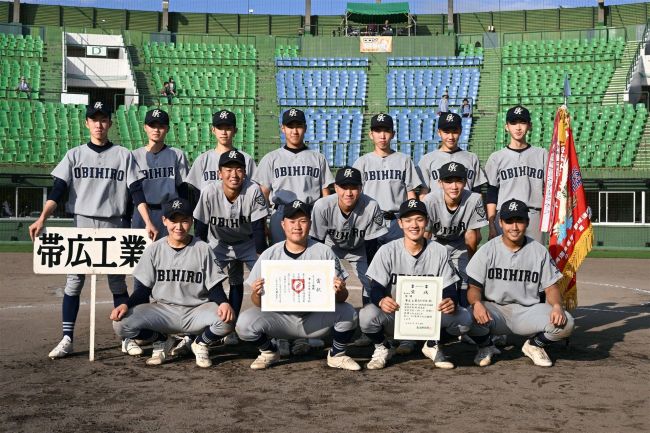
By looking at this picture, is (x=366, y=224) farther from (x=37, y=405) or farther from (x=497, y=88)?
(x=497, y=88)

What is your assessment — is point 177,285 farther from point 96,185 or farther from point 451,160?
point 451,160

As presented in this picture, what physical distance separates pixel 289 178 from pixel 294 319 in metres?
1.93

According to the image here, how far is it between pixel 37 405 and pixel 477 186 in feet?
17.4

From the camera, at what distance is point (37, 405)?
5516 millimetres

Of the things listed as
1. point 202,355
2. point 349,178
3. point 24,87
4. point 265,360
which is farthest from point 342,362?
point 24,87

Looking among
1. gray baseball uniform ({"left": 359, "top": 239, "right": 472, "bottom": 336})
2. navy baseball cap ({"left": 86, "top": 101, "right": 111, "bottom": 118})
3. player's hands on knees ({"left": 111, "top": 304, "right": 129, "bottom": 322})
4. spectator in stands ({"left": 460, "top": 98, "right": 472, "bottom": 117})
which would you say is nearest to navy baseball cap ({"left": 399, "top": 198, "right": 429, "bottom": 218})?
gray baseball uniform ({"left": 359, "top": 239, "right": 472, "bottom": 336})

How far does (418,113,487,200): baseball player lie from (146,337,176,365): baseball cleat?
3242 millimetres

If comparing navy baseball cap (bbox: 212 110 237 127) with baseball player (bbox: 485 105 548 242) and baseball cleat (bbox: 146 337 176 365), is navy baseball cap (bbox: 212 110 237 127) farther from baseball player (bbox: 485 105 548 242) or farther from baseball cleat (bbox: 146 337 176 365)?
baseball player (bbox: 485 105 548 242)

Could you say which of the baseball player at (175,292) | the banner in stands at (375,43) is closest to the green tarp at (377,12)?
the banner in stands at (375,43)

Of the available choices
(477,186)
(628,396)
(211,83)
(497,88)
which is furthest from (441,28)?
(628,396)

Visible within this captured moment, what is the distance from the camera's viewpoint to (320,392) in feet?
19.5

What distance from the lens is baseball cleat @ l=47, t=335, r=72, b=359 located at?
720cm

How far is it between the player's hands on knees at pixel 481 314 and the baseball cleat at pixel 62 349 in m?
4.00

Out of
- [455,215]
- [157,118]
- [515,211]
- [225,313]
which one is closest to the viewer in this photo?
[225,313]
